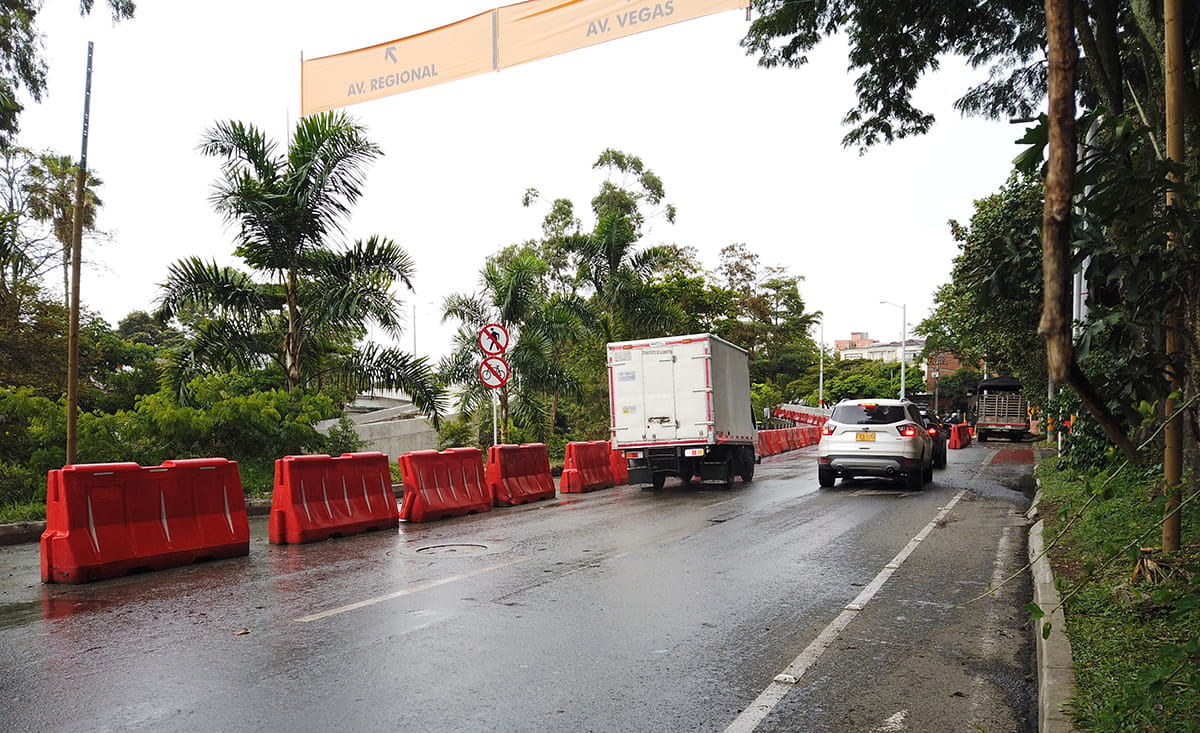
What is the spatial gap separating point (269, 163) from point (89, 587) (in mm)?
11994

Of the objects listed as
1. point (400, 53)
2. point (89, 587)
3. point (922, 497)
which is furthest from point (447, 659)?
point (922, 497)

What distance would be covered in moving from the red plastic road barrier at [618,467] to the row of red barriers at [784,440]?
36.7 ft

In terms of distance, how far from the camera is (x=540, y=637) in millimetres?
6078

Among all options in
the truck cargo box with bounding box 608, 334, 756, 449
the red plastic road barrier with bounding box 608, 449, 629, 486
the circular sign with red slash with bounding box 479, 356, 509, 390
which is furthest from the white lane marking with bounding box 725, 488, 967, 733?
the red plastic road barrier with bounding box 608, 449, 629, 486

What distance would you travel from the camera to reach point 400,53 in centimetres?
1106

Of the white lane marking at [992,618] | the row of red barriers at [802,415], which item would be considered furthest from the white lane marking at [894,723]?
the row of red barriers at [802,415]

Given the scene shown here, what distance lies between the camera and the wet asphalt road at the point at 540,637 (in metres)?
4.60

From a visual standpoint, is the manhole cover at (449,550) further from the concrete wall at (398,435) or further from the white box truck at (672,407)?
the concrete wall at (398,435)

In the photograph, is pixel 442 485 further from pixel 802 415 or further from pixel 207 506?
pixel 802 415

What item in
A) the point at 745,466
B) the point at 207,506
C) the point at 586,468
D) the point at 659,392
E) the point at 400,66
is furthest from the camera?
the point at 745,466

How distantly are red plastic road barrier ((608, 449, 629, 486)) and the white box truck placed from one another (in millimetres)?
1995

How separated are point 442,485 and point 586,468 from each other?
5942 millimetres

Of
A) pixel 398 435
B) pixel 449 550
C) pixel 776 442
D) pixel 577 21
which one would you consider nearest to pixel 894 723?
pixel 449 550

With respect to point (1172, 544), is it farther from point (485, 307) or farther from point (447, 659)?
point (485, 307)
